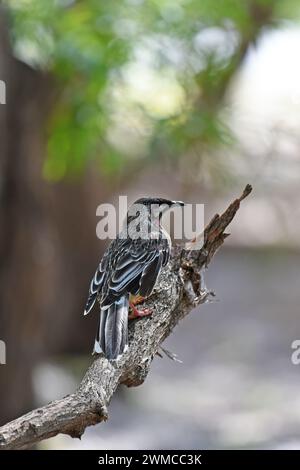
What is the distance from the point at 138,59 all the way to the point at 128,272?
221 inches

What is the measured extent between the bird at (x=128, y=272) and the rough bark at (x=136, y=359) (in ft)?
0.24

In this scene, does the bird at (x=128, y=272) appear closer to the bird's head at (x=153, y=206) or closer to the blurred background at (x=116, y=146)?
the bird's head at (x=153, y=206)

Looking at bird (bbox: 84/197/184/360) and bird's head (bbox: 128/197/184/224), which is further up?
bird's head (bbox: 128/197/184/224)

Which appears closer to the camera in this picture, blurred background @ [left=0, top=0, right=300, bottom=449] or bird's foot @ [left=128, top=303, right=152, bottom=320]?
bird's foot @ [left=128, top=303, right=152, bottom=320]

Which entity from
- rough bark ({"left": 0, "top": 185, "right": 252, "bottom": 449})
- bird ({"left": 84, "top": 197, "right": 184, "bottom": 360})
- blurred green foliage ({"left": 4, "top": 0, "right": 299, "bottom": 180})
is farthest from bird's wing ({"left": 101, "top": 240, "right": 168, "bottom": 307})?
blurred green foliage ({"left": 4, "top": 0, "right": 299, "bottom": 180})

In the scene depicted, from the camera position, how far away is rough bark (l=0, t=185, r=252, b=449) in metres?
2.54

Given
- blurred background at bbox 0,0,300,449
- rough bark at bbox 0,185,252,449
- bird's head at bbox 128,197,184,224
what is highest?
blurred background at bbox 0,0,300,449

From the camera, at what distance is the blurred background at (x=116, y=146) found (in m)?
8.58

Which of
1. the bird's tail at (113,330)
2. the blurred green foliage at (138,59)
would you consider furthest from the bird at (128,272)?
the blurred green foliage at (138,59)

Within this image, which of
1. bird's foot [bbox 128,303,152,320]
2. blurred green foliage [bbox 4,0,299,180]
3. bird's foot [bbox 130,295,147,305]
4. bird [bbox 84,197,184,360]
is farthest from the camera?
blurred green foliage [bbox 4,0,299,180]

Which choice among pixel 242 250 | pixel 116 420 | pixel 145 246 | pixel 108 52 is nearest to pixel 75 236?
pixel 116 420

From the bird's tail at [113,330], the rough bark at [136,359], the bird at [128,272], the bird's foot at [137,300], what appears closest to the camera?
the rough bark at [136,359]

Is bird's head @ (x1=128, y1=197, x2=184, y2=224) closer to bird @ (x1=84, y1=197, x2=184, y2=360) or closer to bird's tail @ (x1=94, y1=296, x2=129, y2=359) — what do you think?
bird @ (x1=84, y1=197, x2=184, y2=360)

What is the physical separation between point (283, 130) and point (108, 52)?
262cm
